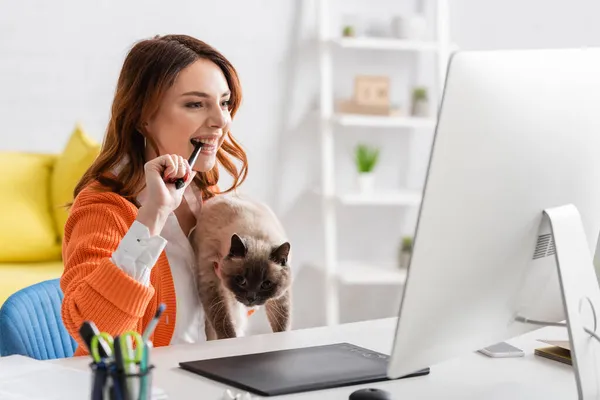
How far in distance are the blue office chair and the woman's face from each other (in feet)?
1.17

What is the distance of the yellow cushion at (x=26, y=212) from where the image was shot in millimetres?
3271

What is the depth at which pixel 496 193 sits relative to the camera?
1.05 meters

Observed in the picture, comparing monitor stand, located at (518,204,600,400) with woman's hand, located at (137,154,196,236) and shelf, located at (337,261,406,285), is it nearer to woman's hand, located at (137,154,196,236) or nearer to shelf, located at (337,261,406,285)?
woman's hand, located at (137,154,196,236)

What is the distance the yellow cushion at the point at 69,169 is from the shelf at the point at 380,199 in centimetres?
112

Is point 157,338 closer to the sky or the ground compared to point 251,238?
closer to the ground

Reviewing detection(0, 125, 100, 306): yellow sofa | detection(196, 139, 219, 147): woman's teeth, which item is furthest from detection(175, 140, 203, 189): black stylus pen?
detection(0, 125, 100, 306): yellow sofa

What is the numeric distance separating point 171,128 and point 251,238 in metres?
0.27

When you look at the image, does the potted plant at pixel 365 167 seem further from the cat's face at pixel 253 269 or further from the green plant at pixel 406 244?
the cat's face at pixel 253 269

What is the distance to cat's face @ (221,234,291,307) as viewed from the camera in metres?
1.61

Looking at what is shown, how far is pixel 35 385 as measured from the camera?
1.15m

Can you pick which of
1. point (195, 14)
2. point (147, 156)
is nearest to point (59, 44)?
point (195, 14)

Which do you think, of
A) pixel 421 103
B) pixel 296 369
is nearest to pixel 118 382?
pixel 296 369

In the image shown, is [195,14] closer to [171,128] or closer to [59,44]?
[59,44]

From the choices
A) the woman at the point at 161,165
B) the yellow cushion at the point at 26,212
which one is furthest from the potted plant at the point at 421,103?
the woman at the point at 161,165
